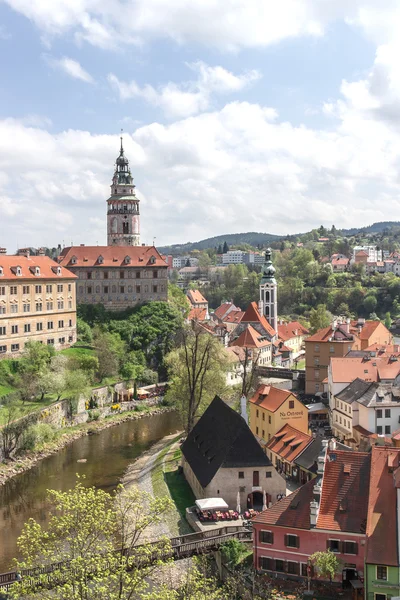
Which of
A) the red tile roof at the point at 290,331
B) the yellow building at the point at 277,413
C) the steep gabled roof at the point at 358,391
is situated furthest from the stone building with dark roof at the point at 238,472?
the red tile roof at the point at 290,331

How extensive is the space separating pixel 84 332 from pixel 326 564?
174 ft

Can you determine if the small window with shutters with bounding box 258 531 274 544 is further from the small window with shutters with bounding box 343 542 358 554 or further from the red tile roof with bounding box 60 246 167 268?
the red tile roof with bounding box 60 246 167 268

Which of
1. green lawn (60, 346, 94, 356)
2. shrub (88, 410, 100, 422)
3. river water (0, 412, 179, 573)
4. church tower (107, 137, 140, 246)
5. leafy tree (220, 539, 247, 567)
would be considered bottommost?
river water (0, 412, 179, 573)

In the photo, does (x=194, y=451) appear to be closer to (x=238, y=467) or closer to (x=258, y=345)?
(x=238, y=467)

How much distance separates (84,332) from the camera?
74.7 meters

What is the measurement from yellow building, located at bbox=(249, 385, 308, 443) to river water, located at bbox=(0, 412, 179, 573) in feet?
33.8

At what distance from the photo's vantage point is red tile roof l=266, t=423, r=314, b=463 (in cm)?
3931

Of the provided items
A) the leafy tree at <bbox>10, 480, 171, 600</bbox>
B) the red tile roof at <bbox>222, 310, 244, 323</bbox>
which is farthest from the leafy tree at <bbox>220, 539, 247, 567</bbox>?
the red tile roof at <bbox>222, 310, 244, 323</bbox>

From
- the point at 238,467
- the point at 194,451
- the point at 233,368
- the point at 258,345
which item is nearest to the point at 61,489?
the point at 194,451

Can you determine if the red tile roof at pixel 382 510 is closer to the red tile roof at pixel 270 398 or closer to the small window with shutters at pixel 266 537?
the small window with shutters at pixel 266 537

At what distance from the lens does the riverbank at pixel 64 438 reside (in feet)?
147

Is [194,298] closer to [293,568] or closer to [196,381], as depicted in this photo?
[196,381]

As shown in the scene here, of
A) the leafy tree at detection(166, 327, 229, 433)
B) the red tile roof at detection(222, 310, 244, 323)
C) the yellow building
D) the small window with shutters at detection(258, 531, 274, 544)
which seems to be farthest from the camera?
the red tile roof at detection(222, 310, 244, 323)

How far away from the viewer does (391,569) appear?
24.1m
